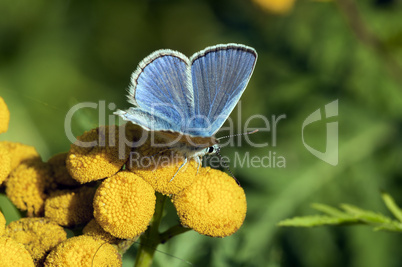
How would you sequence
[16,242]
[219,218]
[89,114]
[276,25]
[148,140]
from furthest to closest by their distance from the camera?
[276,25], [89,114], [148,140], [219,218], [16,242]

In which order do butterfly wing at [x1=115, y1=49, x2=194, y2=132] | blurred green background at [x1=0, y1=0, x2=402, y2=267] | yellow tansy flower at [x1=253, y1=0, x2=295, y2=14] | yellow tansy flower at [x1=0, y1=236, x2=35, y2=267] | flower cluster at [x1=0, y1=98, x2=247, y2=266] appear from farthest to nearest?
1. yellow tansy flower at [x1=253, y1=0, x2=295, y2=14]
2. blurred green background at [x1=0, y1=0, x2=402, y2=267]
3. butterfly wing at [x1=115, y1=49, x2=194, y2=132]
4. flower cluster at [x1=0, y1=98, x2=247, y2=266]
5. yellow tansy flower at [x1=0, y1=236, x2=35, y2=267]

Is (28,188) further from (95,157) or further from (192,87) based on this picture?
(192,87)

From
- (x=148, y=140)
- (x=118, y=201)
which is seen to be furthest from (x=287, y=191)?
(x=118, y=201)

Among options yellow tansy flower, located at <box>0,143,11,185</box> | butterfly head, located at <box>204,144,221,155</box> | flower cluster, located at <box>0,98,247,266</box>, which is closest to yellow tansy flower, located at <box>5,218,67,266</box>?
flower cluster, located at <box>0,98,247,266</box>

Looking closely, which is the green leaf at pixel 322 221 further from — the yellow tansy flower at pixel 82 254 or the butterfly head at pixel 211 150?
the yellow tansy flower at pixel 82 254

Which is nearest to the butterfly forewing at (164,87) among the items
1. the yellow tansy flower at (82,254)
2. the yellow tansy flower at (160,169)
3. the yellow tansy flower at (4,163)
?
the yellow tansy flower at (160,169)

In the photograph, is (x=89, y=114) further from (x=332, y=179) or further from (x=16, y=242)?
(x=332, y=179)

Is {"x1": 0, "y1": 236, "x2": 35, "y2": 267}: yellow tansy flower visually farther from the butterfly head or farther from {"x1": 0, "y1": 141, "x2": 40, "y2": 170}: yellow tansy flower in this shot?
the butterfly head
